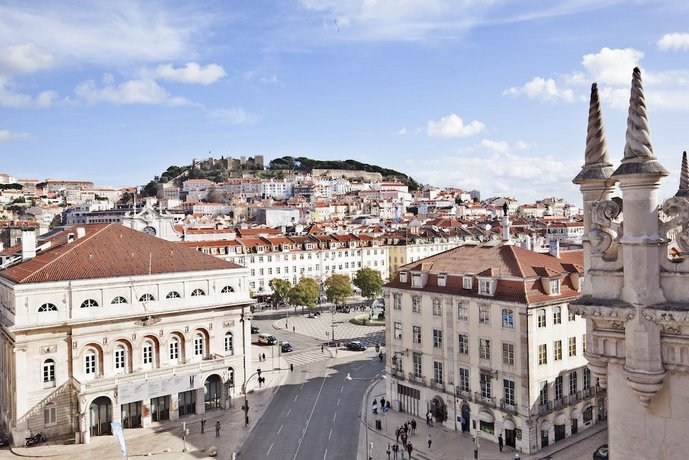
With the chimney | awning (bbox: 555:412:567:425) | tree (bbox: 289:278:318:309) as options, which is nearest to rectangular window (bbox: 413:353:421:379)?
awning (bbox: 555:412:567:425)

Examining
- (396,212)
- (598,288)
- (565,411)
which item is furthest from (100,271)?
(396,212)

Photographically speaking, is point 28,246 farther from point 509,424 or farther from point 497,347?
point 509,424

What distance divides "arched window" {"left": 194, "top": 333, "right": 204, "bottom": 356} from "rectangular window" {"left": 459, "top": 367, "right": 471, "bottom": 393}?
65.4 feet

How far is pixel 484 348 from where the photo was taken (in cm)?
3566

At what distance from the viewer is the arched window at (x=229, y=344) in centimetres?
4597

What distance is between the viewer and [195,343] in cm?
4438

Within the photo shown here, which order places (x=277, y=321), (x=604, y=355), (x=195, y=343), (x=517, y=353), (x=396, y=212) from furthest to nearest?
(x=396, y=212)
(x=277, y=321)
(x=195, y=343)
(x=517, y=353)
(x=604, y=355)

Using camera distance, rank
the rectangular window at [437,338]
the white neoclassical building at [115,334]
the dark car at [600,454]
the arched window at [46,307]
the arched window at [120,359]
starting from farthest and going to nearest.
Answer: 1. the arched window at [120,359]
2. the rectangular window at [437,338]
3. the arched window at [46,307]
4. the white neoclassical building at [115,334]
5. the dark car at [600,454]

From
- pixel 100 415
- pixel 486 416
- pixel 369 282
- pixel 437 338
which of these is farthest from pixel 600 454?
pixel 369 282

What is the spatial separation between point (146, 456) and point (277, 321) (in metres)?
44.8

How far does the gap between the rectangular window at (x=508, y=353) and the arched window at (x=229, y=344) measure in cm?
2185

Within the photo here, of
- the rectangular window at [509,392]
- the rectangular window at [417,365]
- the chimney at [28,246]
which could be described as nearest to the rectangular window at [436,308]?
the rectangular window at [417,365]

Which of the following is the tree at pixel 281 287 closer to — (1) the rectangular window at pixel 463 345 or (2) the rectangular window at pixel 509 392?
(1) the rectangular window at pixel 463 345

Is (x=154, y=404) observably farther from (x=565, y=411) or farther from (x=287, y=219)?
(x=287, y=219)
